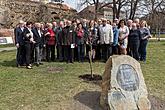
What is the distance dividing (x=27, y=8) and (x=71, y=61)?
30.4 metres

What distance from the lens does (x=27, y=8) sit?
4278cm

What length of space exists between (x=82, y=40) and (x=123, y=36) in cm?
164

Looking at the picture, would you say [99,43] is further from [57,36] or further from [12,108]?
[12,108]

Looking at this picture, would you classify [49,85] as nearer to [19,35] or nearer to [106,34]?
[19,35]

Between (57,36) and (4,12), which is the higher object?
(4,12)

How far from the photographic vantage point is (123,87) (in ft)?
26.6

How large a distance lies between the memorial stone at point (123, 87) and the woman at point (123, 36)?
4989 millimetres

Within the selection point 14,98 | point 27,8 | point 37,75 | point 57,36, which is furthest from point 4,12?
point 14,98

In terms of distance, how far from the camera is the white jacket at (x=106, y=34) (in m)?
13.2

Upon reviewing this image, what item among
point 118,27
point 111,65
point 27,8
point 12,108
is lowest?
point 12,108

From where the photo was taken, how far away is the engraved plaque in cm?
812

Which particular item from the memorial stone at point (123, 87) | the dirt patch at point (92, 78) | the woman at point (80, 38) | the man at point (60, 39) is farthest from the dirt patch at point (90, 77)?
the man at point (60, 39)

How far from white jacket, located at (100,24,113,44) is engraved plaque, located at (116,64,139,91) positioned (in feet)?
16.5

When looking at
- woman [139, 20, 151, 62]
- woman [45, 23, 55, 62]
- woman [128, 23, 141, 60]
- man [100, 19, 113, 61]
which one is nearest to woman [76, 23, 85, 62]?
man [100, 19, 113, 61]
